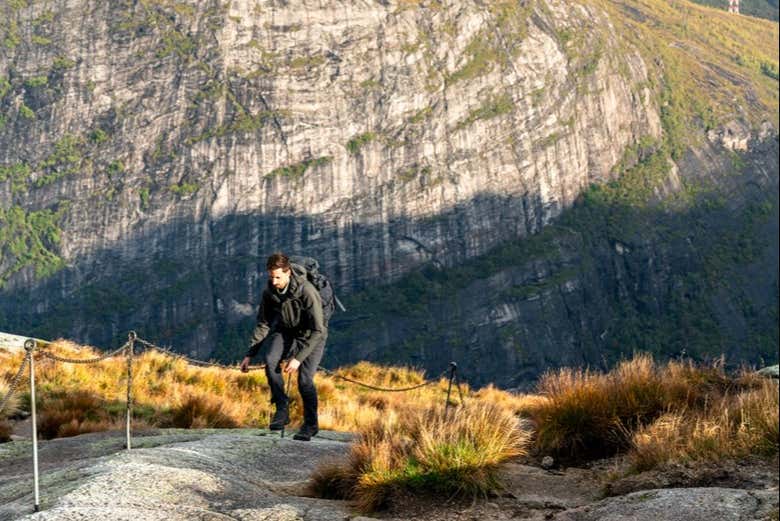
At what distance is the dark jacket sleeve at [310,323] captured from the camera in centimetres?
1156

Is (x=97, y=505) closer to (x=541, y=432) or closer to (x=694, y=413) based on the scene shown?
(x=541, y=432)

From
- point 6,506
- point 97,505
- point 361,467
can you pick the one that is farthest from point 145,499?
point 361,467

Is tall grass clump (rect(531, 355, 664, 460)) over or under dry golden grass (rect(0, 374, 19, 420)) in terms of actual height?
over

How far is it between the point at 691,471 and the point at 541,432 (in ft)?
8.25

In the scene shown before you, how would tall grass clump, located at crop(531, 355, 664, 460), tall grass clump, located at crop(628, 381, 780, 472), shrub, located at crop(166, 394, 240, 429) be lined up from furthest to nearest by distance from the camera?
shrub, located at crop(166, 394, 240, 429) → tall grass clump, located at crop(531, 355, 664, 460) → tall grass clump, located at crop(628, 381, 780, 472)

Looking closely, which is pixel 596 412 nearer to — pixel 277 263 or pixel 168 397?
pixel 277 263

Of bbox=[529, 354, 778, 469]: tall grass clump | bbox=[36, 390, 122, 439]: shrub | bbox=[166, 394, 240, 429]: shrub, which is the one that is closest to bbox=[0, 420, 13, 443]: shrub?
bbox=[36, 390, 122, 439]: shrub

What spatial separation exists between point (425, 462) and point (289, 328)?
10.1 ft

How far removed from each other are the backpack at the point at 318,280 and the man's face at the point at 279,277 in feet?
1.01

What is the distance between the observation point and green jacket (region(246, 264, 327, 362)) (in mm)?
11531

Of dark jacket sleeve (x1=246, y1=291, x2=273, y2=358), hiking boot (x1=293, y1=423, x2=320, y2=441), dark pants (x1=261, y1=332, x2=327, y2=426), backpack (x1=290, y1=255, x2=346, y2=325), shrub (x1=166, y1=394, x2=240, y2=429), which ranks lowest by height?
shrub (x1=166, y1=394, x2=240, y2=429)

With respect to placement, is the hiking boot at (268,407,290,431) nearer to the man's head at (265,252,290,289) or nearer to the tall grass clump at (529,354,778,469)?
the man's head at (265,252,290,289)

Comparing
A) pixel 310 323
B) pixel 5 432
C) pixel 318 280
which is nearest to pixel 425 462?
pixel 310 323

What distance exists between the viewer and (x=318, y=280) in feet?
38.9
